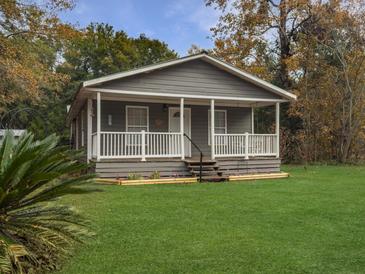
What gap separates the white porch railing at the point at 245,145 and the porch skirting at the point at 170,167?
35 centimetres

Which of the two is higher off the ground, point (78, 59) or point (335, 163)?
point (78, 59)

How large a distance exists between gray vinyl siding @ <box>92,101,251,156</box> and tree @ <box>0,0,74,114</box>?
14.0 ft

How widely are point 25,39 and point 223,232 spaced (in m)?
16.8

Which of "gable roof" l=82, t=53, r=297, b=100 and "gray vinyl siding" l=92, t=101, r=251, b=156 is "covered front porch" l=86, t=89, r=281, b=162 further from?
"gable roof" l=82, t=53, r=297, b=100

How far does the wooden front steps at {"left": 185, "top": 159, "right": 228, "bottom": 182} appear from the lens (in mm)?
14060

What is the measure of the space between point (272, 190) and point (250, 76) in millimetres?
6004

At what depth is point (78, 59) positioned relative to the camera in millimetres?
39250

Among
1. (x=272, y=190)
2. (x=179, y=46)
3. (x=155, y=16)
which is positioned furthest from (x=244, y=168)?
(x=179, y=46)

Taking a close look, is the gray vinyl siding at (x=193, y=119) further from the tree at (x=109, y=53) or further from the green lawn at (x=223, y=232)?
the tree at (x=109, y=53)

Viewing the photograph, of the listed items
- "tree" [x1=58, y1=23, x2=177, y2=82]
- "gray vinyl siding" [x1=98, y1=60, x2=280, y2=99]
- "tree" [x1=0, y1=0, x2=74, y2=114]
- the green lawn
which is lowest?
the green lawn

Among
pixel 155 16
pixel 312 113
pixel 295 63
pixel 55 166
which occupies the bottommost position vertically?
pixel 55 166

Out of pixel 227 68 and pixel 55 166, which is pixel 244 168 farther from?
pixel 55 166

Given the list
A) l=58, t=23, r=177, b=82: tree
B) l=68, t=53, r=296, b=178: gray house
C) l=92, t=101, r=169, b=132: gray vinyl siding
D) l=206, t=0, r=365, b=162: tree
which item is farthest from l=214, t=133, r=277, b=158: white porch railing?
l=58, t=23, r=177, b=82: tree

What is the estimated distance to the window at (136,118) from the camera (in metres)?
16.2
